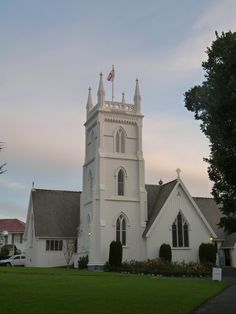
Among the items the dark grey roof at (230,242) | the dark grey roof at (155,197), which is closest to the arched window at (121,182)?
the dark grey roof at (155,197)

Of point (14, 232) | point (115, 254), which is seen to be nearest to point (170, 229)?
point (115, 254)

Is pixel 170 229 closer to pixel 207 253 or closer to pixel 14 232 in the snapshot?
pixel 207 253

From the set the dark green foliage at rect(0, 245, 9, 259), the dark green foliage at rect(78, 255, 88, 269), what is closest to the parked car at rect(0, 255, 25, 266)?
the dark green foliage at rect(0, 245, 9, 259)

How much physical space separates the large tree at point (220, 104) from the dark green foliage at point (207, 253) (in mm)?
32784

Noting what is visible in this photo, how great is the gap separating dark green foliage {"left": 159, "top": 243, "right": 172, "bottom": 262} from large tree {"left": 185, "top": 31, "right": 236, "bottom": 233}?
31.2 m

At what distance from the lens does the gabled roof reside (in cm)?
9340

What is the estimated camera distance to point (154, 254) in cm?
5066

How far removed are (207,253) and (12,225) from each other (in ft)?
173

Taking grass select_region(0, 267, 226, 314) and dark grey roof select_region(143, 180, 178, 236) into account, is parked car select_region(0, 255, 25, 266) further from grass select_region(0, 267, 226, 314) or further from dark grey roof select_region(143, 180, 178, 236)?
grass select_region(0, 267, 226, 314)

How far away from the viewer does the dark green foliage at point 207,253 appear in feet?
167

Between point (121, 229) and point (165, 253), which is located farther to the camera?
point (121, 229)

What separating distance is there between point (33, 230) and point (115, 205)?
456 inches

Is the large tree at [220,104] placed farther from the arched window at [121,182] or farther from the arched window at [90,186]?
the arched window at [90,186]

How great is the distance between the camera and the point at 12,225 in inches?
3748
